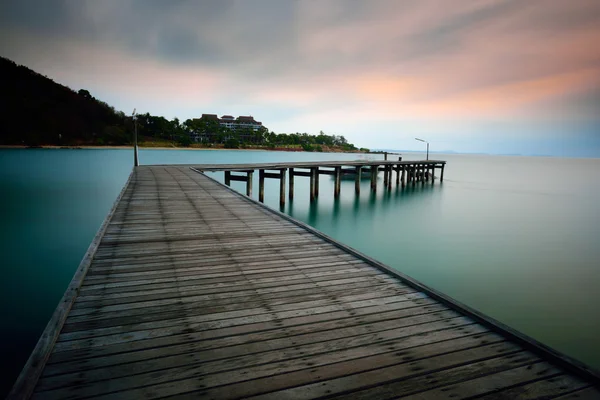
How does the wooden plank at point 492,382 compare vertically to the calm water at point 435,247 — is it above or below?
above

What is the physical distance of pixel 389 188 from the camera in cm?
3069

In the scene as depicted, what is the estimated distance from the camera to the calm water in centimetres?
736

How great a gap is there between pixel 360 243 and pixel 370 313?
11441mm

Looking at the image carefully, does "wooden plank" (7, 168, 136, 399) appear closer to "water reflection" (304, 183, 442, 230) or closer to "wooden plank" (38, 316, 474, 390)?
"wooden plank" (38, 316, 474, 390)

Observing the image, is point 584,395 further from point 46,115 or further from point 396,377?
point 46,115

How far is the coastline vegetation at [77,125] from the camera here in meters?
97.1

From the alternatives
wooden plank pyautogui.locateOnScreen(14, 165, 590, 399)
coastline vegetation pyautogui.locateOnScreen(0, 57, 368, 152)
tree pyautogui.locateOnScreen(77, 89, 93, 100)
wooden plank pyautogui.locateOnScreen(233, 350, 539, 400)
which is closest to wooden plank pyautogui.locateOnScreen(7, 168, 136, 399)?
wooden plank pyautogui.locateOnScreen(14, 165, 590, 399)

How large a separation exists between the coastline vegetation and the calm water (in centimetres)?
8706

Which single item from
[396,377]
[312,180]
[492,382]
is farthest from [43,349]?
[312,180]

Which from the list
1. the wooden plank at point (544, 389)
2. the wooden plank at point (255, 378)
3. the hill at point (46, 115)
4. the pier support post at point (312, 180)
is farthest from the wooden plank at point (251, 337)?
the hill at point (46, 115)

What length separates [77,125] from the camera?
10762cm

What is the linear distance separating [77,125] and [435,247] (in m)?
123

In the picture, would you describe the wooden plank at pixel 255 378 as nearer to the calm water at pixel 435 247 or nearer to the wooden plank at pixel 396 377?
the wooden plank at pixel 396 377

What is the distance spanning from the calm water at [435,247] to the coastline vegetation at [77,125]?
286 ft
